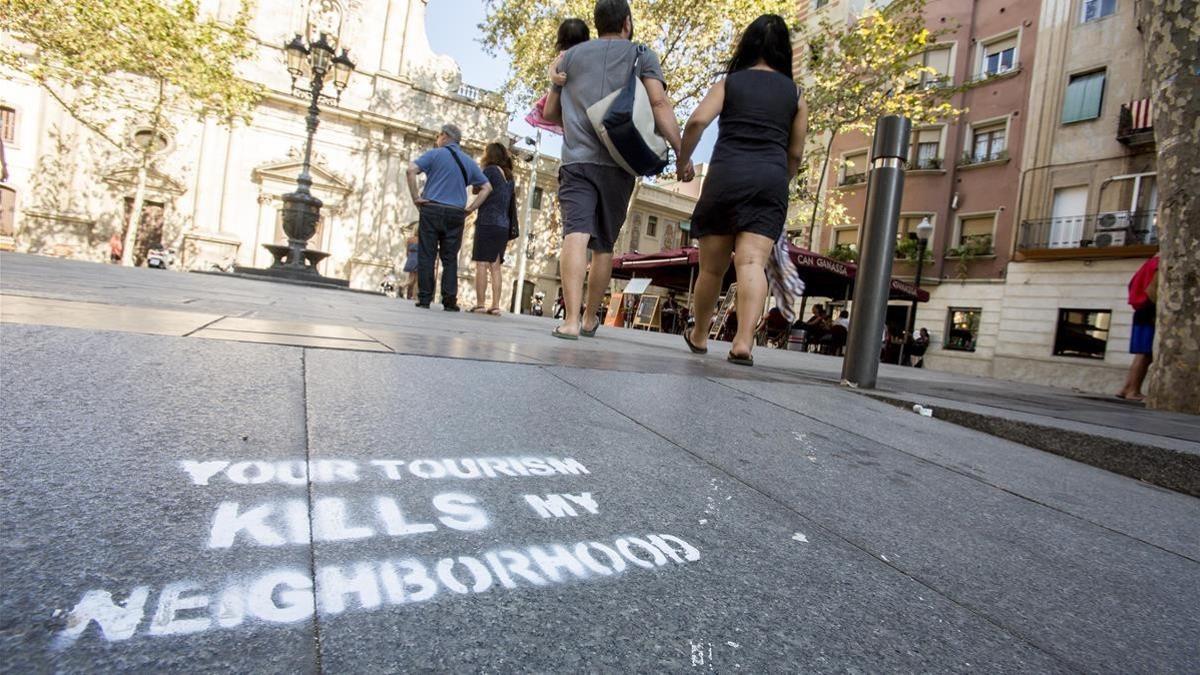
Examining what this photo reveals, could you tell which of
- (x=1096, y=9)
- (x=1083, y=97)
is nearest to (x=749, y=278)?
(x=1083, y=97)

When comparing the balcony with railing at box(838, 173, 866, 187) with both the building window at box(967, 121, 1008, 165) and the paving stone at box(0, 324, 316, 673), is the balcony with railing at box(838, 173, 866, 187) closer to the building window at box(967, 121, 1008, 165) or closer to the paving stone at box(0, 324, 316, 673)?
the building window at box(967, 121, 1008, 165)

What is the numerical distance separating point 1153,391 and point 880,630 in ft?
19.5

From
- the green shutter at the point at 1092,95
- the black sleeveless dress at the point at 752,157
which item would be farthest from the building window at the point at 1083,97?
the black sleeveless dress at the point at 752,157

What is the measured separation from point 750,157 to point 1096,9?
67.1 ft

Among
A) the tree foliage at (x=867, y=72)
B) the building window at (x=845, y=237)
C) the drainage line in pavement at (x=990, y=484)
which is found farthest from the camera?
the building window at (x=845, y=237)

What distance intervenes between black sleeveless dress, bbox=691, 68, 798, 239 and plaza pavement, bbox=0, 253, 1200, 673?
1.91m

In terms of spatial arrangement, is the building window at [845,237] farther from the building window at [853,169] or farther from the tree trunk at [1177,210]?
the tree trunk at [1177,210]

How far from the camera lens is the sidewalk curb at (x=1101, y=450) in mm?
1878

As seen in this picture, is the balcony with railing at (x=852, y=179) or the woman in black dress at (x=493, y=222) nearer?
the woman in black dress at (x=493, y=222)

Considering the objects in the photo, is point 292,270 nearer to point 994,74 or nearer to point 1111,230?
point 1111,230

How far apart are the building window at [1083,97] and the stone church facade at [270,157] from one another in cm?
2173

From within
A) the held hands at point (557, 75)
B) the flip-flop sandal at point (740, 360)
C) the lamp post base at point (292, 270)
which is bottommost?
the flip-flop sandal at point (740, 360)

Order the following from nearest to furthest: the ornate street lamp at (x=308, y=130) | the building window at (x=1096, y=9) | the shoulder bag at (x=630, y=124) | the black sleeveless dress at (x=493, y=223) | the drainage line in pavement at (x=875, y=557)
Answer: the drainage line in pavement at (x=875, y=557) < the shoulder bag at (x=630, y=124) < the black sleeveless dress at (x=493, y=223) < the ornate street lamp at (x=308, y=130) < the building window at (x=1096, y=9)

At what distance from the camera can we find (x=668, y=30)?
61.4ft
